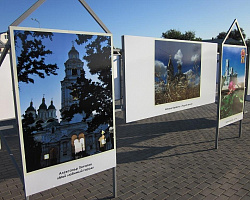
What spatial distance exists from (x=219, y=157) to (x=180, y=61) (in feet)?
8.03

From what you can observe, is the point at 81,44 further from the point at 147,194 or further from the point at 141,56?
the point at 147,194

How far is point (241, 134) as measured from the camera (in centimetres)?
692

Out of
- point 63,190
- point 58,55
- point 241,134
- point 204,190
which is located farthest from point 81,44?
point 241,134

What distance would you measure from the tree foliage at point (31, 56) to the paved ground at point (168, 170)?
218cm

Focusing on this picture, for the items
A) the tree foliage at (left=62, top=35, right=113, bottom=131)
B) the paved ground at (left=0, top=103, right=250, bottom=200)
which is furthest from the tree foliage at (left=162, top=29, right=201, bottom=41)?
the tree foliage at (left=62, top=35, right=113, bottom=131)

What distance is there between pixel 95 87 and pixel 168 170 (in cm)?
250

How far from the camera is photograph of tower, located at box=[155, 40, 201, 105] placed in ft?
15.5

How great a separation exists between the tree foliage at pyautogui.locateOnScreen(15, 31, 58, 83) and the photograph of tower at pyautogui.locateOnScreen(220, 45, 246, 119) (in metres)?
4.31

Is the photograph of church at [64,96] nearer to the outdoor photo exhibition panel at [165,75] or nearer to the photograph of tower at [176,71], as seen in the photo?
the outdoor photo exhibition panel at [165,75]

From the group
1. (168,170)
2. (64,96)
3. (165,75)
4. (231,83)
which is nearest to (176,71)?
(165,75)

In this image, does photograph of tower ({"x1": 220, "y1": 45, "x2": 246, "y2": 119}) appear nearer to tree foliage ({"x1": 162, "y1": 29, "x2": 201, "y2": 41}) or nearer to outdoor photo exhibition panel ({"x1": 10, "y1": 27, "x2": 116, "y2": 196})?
outdoor photo exhibition panel ({"x1": 10, "y1": 27, "x2": 116, "y2": 196})

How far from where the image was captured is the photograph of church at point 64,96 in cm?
252

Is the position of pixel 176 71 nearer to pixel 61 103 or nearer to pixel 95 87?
pixel 95 87

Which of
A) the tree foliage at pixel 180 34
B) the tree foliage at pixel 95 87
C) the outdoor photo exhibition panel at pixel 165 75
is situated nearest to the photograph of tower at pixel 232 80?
the outdoor photo exhibition panel at pixel 165 75
